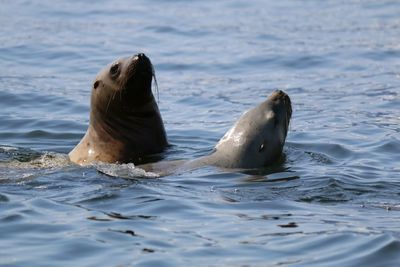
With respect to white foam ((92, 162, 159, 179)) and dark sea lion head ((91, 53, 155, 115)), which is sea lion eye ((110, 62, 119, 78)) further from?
white foam ((92, 162, 159, 179))

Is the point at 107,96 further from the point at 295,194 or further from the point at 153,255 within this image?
the point at 153,255

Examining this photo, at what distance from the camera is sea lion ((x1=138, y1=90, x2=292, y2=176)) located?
10.0m

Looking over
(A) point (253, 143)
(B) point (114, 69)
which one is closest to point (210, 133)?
(B) point (114, 69)

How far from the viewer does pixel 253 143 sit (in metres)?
10.0

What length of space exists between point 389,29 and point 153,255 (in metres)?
13.2

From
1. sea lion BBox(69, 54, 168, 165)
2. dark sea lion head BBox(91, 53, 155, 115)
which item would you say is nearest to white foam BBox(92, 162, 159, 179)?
sea lion BBox(69, 54, 168, 165)

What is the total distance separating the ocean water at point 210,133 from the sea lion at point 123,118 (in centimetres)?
39

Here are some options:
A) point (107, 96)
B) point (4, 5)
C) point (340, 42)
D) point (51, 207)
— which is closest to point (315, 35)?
point (340, 42)

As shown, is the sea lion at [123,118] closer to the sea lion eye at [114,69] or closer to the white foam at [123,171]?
the sea lion eye at [114,69]

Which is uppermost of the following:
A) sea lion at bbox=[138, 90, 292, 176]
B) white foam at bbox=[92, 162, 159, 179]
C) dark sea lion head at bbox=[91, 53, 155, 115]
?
dark sea lion head at bbox=[91, 53, 155, 115]

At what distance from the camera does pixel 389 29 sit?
19750 millimetres

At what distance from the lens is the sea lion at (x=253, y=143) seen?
32.9 ft

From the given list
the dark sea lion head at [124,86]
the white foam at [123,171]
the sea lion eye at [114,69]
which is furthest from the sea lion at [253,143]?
the sea lion eye at [114,69]

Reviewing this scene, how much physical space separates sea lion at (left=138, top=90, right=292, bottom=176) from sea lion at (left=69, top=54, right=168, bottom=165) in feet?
2.90
